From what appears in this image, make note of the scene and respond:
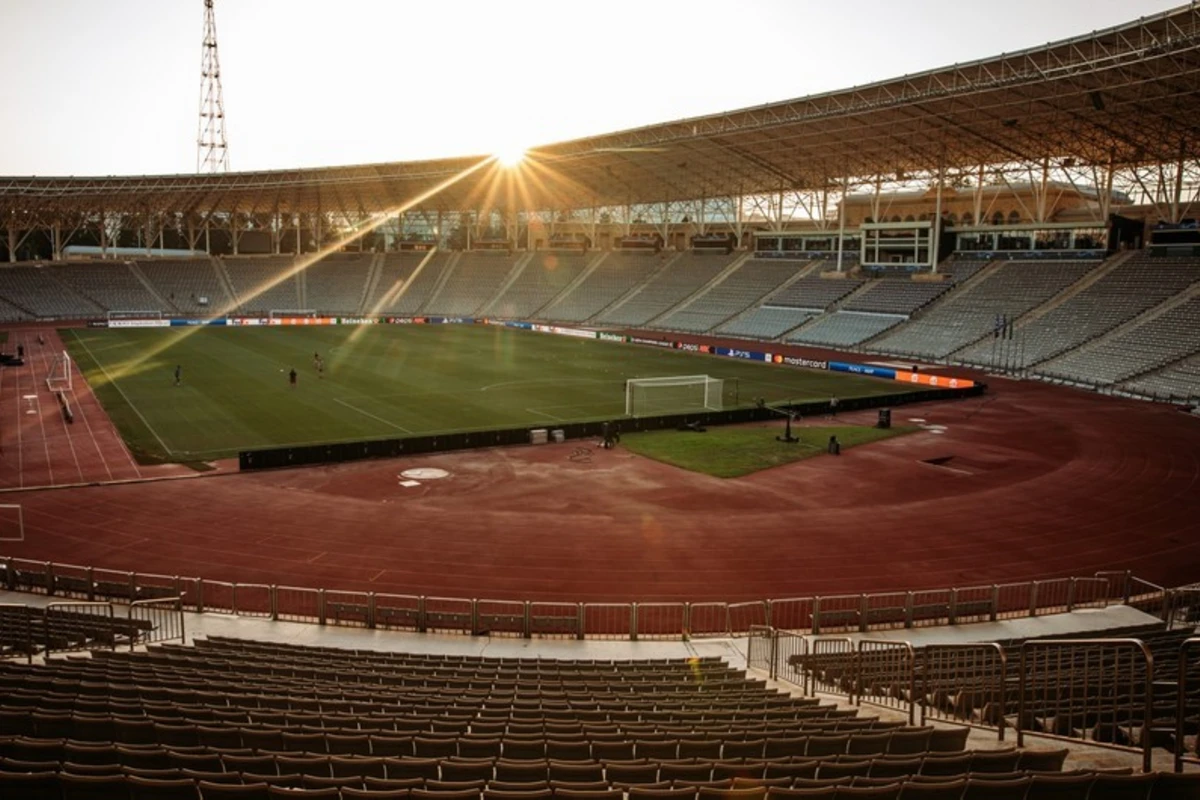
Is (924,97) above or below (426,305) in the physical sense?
above

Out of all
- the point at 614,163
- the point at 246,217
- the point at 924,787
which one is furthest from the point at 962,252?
the point at 246,217

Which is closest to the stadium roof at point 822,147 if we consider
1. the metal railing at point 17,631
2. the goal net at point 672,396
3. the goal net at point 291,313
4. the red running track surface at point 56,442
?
the goal net at point 291,313

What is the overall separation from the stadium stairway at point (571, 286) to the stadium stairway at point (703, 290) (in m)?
17.0

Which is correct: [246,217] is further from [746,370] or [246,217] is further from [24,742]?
[24,742]

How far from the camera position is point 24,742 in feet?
25.2

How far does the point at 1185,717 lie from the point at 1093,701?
188 centimetres

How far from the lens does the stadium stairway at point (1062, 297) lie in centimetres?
7194

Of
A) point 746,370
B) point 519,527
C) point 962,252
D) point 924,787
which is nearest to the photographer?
point 924,787

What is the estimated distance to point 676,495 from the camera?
32.8 meters

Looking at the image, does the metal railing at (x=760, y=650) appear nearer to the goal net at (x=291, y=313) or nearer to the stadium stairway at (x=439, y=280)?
the goal net at (x=291, y=313)

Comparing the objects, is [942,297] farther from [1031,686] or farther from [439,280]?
[1031,686]

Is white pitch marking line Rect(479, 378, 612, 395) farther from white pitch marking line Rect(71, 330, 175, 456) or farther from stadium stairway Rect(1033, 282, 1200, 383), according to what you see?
stadium stairway Rect(1033, 282, 1200, 383)

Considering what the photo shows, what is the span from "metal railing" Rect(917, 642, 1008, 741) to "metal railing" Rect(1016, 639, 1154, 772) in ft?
1.34

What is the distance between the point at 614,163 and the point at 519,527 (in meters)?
73.5
